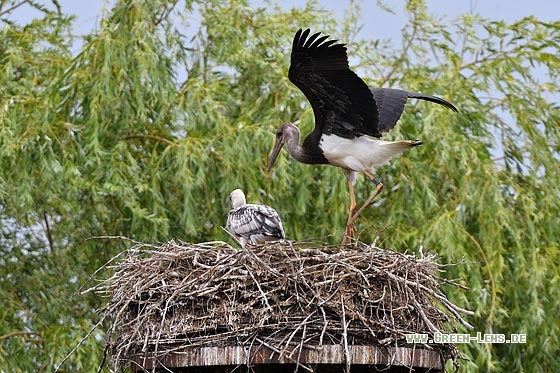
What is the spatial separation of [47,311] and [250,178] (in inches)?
73.2

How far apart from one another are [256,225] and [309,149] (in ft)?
2.09

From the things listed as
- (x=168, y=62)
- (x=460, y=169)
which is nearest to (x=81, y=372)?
(x=168, y=62)

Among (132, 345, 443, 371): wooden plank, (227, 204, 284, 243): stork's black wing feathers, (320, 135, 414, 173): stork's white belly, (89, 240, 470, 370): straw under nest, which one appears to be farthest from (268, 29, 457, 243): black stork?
(132, 345, 443, 371): wooden plank

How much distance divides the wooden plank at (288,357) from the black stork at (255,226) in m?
1.70

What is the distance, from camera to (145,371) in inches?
210

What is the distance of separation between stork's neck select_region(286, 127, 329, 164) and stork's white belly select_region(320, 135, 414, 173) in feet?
0.11

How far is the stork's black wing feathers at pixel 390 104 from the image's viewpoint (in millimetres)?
7398

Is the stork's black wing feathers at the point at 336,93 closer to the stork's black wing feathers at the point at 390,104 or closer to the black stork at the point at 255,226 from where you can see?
the stork's black wing feathers at the point at 390,104

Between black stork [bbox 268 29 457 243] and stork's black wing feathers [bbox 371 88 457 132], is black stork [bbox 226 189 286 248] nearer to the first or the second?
black stork [bbox 268 29 457 243]

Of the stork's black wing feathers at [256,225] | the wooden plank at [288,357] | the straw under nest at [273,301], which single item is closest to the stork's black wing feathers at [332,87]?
the stork's black wing feathers at [256,225]

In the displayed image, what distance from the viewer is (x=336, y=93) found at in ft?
22.5

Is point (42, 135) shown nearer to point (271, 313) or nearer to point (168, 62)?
point (168, 62)

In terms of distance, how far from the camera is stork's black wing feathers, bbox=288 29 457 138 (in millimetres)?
6496

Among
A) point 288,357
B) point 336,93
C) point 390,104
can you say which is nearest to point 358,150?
point 390,104
